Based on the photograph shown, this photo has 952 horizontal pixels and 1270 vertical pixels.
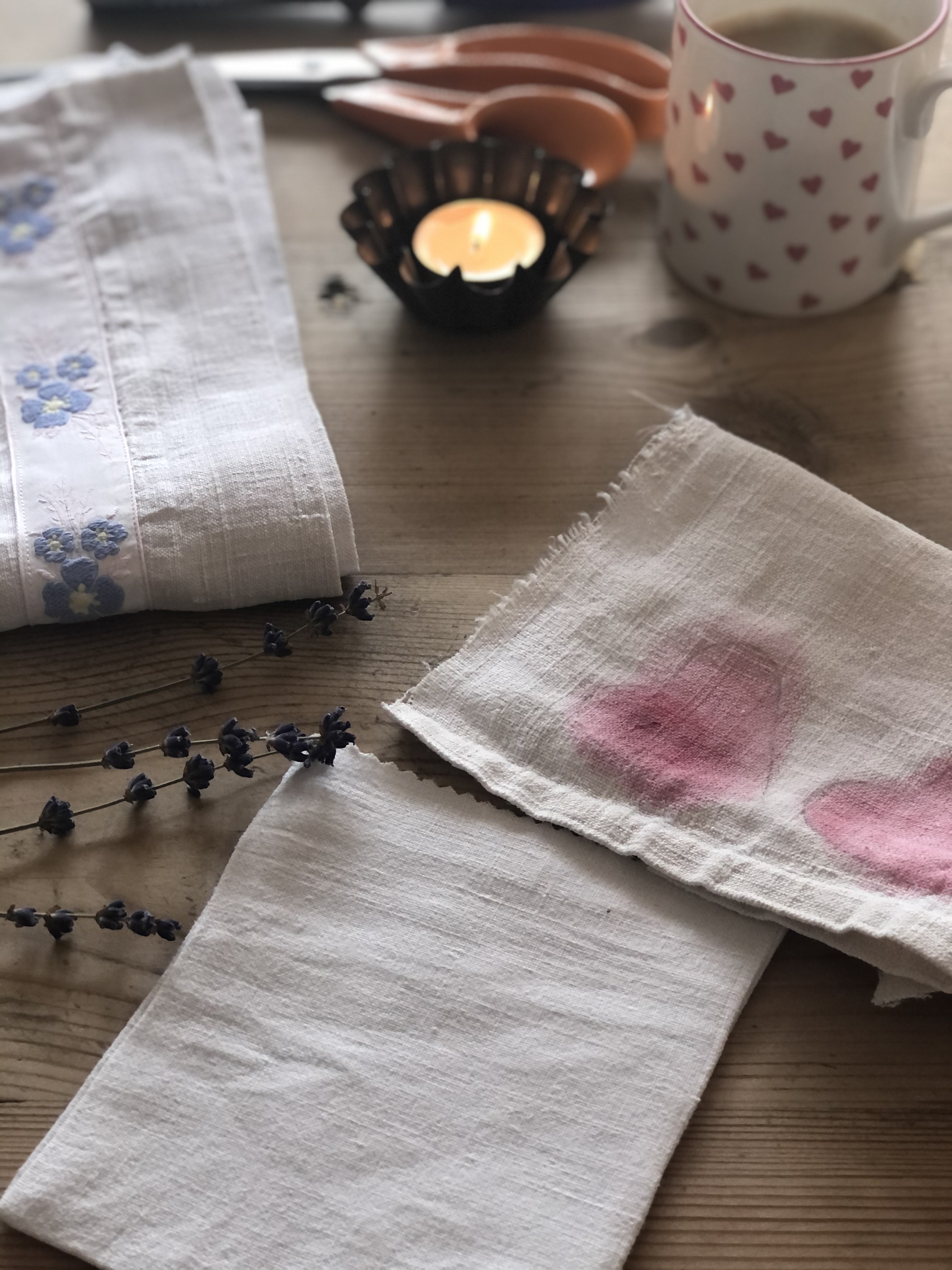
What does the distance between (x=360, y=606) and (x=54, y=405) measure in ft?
0.65

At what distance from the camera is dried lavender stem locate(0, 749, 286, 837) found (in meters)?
0.54

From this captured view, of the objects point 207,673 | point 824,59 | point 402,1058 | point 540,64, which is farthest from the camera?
point 540,64

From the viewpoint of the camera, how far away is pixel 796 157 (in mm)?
667

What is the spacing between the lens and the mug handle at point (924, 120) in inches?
25.5

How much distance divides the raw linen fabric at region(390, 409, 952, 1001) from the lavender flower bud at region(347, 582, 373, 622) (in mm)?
50

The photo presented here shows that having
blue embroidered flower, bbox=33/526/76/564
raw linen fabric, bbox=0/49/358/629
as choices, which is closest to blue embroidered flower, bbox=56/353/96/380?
raw linen fabric, bbox=0/49/358/629

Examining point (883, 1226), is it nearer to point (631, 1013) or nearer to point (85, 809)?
point (631, 1013)

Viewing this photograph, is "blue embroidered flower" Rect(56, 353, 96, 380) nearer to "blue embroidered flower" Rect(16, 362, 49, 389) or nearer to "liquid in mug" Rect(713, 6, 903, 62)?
"blue embroidered flower" Rect(16, 362, 49, 389)

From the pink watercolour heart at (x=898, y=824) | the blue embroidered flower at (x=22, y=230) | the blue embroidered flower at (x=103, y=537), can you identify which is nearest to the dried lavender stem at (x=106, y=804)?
the blue embroidered flower at (x=103, y=537)

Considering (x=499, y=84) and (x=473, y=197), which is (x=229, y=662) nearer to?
(x=473, y=197)

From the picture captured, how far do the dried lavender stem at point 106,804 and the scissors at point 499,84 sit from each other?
0.43 meters

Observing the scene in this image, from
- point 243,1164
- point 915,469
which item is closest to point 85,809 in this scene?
point 243,1164

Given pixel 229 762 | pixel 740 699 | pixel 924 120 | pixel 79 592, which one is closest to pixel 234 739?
pixel 229 762

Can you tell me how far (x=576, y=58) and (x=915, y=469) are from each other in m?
0.37
